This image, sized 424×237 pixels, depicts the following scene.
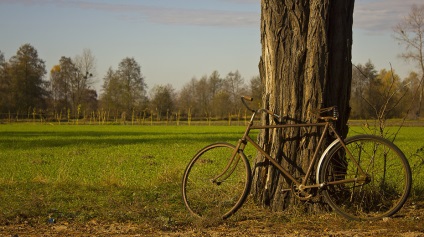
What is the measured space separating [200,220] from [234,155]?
32.7 inches

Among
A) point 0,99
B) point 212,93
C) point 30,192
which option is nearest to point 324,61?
point 30,192

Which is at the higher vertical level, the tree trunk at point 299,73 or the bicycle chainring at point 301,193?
the tree trunk at point 299,73

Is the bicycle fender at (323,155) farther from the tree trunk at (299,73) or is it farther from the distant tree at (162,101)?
the distant tree at (162,101)

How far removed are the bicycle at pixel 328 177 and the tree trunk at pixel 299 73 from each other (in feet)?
0.55

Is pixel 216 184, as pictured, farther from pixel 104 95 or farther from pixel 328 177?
pixel 104 95

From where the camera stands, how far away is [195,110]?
88.0 metres

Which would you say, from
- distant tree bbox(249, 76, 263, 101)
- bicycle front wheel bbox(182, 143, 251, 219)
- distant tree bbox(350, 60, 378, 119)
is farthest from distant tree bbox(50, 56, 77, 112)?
bicycle front wheel bbox(182, 143, 251, 219)

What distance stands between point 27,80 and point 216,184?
269 ft

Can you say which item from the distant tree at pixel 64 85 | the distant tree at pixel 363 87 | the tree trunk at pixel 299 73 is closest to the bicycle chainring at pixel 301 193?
the tree trunk at pixel 299 73

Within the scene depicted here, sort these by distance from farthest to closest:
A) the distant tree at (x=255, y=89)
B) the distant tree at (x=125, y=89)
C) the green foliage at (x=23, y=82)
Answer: the distant tree at (x=125, y=89) → the green foliage at (x=23, y=82) → the distant tree at (x=255, y=89)

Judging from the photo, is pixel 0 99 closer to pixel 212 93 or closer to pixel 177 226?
pixel 212 93

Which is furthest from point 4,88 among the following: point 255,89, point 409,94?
point 409,94

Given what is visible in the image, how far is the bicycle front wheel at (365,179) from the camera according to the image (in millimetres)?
6129

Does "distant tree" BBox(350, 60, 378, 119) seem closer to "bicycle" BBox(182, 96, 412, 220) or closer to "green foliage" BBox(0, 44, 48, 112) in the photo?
"bicycle" BBox(182, 96, 412, 220)
